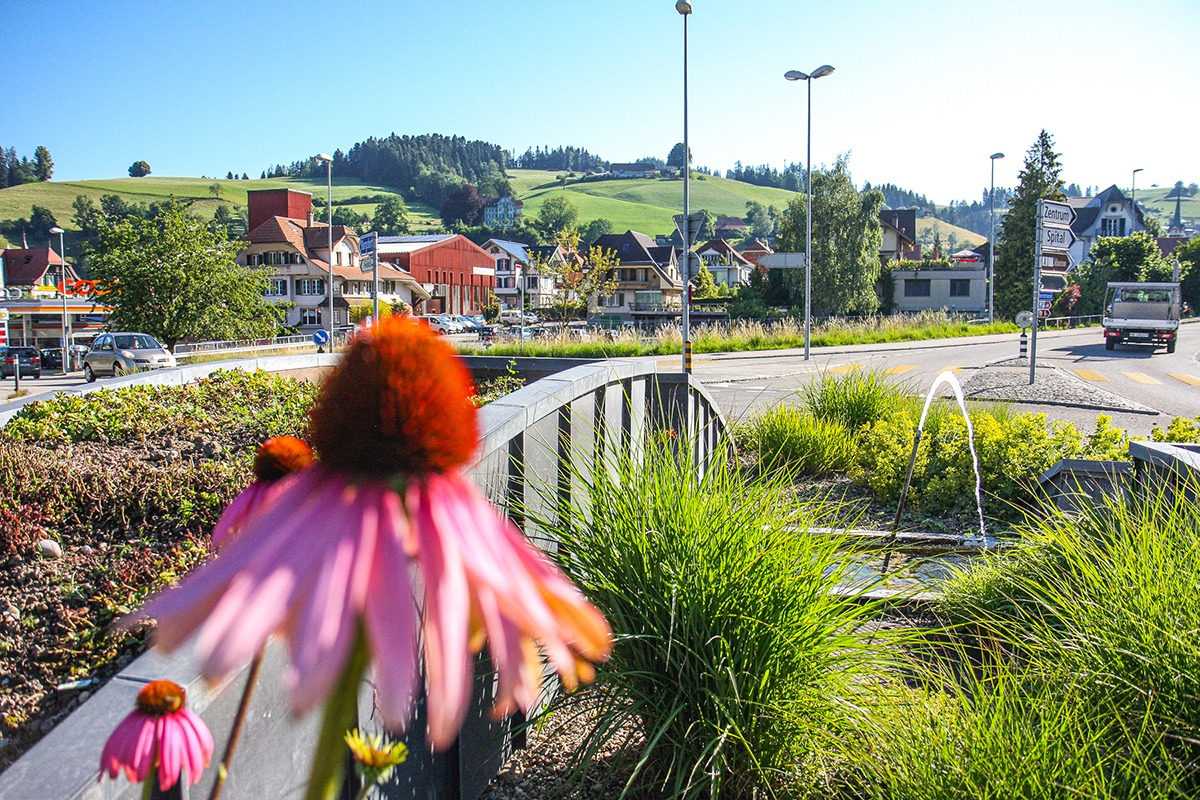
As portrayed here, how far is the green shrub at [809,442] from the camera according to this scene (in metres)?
9.59

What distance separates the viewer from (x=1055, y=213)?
53.4 ft

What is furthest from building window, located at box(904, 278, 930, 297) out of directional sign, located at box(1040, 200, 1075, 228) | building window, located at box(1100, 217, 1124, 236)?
directional sign, located at box(1040, 200, 1075, 228)

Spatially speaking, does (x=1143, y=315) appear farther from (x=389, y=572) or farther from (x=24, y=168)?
(x=24, y=168)

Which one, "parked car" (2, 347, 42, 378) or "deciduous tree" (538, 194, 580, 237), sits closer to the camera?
"parked car" (2, 347, 42, 378)

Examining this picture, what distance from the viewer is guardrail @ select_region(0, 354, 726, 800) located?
1.50 metres

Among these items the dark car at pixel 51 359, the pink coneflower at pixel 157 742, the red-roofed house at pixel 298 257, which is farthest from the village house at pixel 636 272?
the pink coneflower at pixel 157 742

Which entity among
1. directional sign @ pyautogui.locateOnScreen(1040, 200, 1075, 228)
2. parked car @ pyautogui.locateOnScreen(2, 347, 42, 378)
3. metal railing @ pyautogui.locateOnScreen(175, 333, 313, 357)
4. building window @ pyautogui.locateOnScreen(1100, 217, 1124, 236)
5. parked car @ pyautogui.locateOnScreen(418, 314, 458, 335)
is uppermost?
building window @ pyautogui.locateOnScreen(1100, 217, 1124, 236)

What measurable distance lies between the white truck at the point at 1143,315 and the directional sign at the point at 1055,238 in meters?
20.1

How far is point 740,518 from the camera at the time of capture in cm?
320

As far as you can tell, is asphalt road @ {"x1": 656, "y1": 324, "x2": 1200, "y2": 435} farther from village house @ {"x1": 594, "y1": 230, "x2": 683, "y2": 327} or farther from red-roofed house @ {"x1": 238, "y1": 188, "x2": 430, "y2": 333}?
village house @ {"x1": 594, "y1": 230, "x2": 683, "y2": 327}

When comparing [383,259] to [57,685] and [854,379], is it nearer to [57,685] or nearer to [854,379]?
[854,379]

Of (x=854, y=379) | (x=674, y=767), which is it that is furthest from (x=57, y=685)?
(x=854, y=379)

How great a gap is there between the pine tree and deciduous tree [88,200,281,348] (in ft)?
158

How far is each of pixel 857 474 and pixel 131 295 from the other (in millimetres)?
36129
